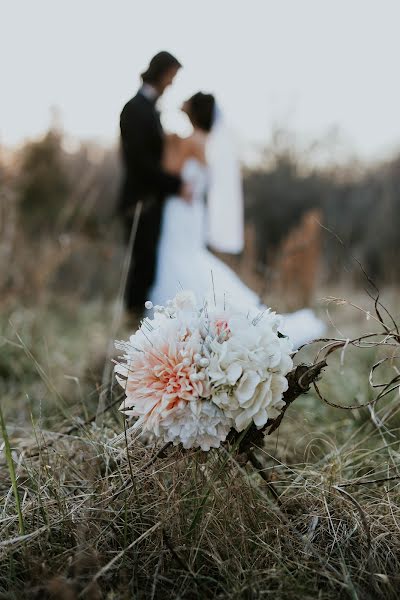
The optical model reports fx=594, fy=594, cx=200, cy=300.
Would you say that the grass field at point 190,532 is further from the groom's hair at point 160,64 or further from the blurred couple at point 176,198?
Answer: the groom's hair at point 160,64

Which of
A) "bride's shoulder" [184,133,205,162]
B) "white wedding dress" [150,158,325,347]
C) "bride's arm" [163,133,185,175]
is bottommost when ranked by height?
"white wedding dress" [150,158,325,347]

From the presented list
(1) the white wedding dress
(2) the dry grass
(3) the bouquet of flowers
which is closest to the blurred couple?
(1) the white wedding dress

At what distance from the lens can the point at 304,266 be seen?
522cm

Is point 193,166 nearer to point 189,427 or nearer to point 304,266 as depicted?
point 304,266

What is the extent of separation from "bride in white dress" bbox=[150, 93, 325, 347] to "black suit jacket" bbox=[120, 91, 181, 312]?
0.23 ft

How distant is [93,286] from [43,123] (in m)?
2.83

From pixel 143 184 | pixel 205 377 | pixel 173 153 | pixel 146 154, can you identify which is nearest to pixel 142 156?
pixel 146 154

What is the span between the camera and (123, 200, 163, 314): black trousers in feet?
12.5

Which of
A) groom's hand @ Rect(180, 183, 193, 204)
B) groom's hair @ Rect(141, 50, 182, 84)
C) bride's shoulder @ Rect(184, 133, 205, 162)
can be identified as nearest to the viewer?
groom's hair @ Rect(141, 50, 182, 84)

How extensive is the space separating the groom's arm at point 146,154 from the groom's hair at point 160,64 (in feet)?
0.84

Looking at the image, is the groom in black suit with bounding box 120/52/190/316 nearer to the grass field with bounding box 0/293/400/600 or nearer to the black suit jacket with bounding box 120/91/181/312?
the black suit jacket with bounding box 120/91/181/312

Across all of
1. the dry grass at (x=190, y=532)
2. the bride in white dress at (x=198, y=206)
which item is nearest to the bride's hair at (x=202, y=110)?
the bride in white dress at (x=198, y=206)

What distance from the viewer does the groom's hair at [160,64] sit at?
3.04m

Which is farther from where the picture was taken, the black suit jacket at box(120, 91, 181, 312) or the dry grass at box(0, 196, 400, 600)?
the black suit jacket at box(120, 91, 181, 312)
